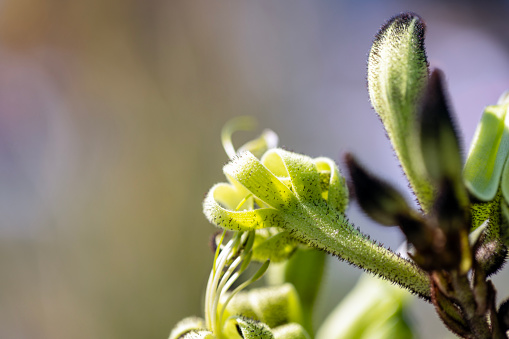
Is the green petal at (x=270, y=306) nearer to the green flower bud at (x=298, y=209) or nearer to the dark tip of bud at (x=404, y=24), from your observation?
the green flower bud at (x=298, y=209)

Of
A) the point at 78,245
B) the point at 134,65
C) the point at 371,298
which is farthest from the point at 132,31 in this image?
the point at 371,298

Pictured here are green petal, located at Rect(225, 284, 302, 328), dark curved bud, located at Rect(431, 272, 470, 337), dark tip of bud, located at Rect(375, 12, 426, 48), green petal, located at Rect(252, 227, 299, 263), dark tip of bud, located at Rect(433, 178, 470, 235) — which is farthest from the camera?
green petal, located at Rect(225, 284, 302, 328)

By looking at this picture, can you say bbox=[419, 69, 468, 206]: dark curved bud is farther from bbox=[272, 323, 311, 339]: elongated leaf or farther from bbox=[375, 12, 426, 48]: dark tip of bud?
bbox=[272, 323, 311, 339]: elongated leaf

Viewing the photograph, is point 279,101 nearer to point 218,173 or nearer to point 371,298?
point 218,173

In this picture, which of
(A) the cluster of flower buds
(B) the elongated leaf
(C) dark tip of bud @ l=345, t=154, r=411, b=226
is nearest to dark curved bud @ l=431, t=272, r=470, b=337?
(A) the cluster of flower buds

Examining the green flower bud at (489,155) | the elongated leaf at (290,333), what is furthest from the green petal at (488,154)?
the elongated leaf at (290,333)
